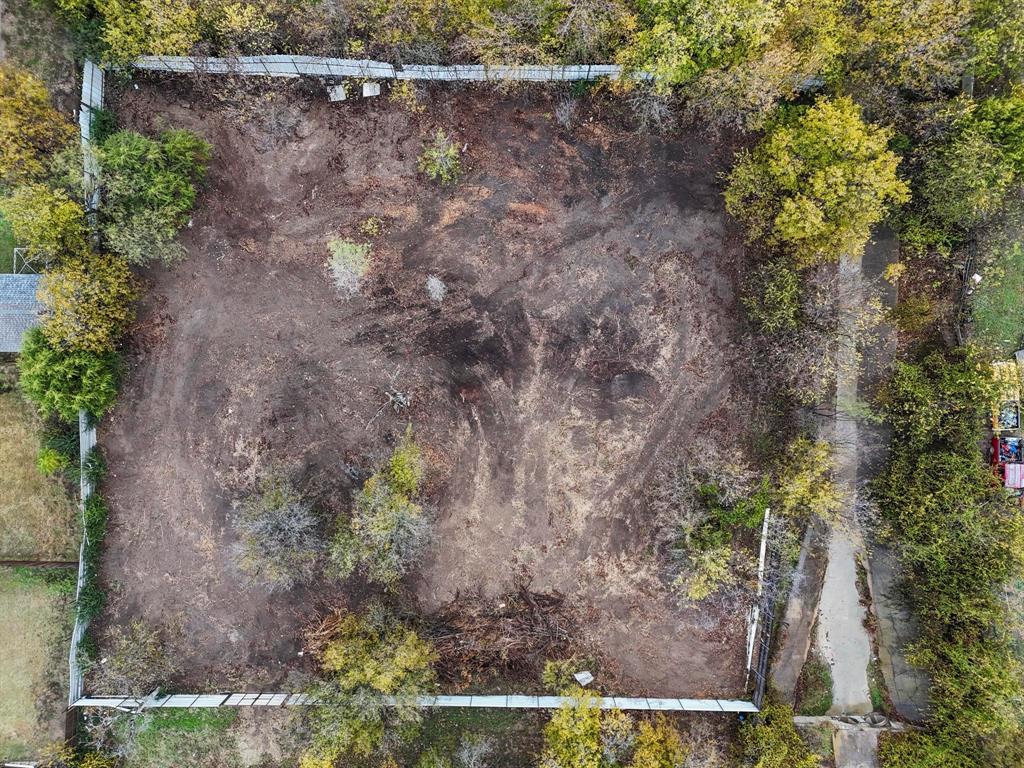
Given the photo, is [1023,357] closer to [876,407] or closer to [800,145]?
[876,407]

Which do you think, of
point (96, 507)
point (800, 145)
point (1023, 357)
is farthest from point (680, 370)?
point (96, 507)

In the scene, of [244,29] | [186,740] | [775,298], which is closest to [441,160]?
[244,29]

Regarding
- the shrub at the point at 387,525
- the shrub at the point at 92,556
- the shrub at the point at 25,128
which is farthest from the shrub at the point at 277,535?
the shrub at the point at 25,128

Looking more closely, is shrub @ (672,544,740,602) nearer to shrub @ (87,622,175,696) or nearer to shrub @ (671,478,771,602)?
shrub @ (671,478,771,602)

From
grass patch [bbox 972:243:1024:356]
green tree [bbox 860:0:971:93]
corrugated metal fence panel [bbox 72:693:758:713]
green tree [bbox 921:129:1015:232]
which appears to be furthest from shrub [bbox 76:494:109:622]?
grass patch [bbox 972:243:1024:356]

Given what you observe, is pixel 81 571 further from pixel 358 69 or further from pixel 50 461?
pixel 358 69

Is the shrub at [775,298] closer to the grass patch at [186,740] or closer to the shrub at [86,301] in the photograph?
the shrub at [86,301]
